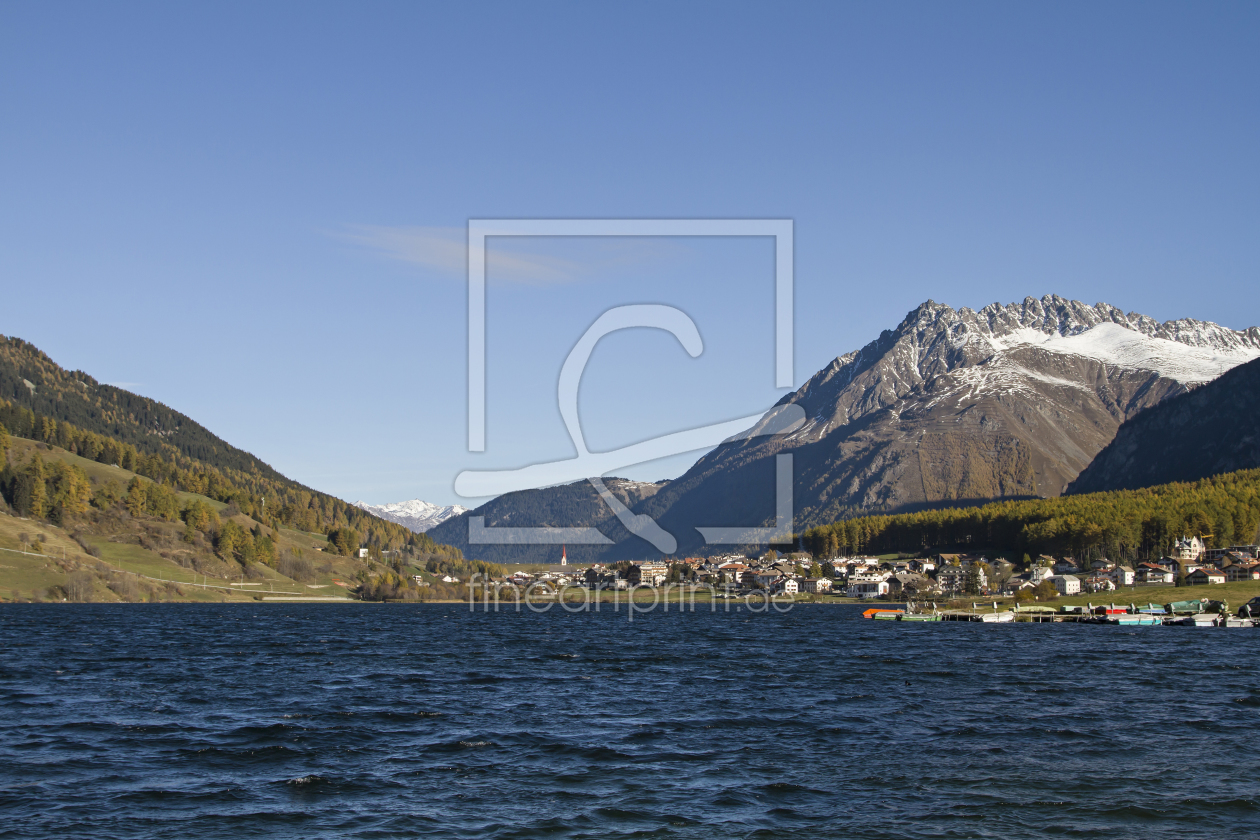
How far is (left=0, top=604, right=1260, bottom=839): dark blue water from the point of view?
3338 cm

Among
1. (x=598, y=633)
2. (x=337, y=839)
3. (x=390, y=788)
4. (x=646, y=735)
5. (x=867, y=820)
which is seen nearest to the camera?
(x=337, y=839)

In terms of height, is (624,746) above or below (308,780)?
below

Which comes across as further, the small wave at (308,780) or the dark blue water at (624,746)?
the small wave at (308,780)

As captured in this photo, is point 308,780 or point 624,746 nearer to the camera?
point 308,780

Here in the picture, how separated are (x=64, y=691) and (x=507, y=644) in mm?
56607

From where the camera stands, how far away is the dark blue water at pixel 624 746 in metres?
33.4

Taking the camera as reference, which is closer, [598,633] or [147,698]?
[147,698]

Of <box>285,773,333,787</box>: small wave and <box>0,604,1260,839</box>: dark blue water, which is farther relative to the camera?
<box>285,773,333,787</box>: small wave

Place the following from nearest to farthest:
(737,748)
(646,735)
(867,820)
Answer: (867,820) → (737,748) → (646,735)

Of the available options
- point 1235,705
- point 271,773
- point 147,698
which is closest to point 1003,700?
point 1235,705

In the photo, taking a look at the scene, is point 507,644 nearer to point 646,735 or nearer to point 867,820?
point 646,735

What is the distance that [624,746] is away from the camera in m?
46.1

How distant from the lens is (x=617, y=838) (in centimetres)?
3117

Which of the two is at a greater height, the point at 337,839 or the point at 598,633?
the point at 337,839
